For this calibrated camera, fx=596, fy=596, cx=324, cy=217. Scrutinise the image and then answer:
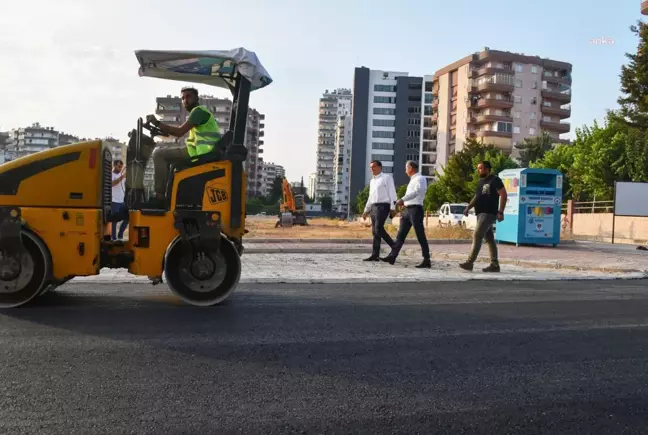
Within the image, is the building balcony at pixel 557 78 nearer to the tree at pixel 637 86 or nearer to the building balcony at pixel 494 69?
the building balcony at pixel 494 69

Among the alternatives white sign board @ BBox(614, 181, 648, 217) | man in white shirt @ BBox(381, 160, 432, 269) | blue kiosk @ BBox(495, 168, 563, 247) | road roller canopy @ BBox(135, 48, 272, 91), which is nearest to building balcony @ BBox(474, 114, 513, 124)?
white sign board @ BBox(614, 181, 648, 217)

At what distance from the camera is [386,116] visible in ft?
417

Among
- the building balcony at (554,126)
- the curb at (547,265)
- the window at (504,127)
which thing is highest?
the building balcony at (554,126)

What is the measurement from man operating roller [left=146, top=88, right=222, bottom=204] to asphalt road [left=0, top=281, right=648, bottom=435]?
132 centimetres

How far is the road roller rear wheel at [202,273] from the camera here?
579cm

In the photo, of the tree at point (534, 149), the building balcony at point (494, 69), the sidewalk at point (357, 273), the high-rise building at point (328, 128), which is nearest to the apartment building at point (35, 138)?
the high-rise building at point (328, 128)

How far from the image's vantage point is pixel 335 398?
319 cm

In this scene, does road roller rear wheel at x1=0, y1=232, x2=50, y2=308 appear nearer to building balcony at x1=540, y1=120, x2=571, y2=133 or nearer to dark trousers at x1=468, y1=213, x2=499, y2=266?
dark trousers at x1=468, y1=213, x2=499, y2=266

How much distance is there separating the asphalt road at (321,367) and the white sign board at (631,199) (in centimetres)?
1564

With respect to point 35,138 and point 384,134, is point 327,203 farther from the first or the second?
point 35,138

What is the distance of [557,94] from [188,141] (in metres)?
94.9

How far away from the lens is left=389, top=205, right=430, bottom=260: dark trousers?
993 cm

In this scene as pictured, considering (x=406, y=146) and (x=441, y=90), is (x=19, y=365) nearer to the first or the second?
(x=441, y=90)

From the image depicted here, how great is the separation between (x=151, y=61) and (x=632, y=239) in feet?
82.5
